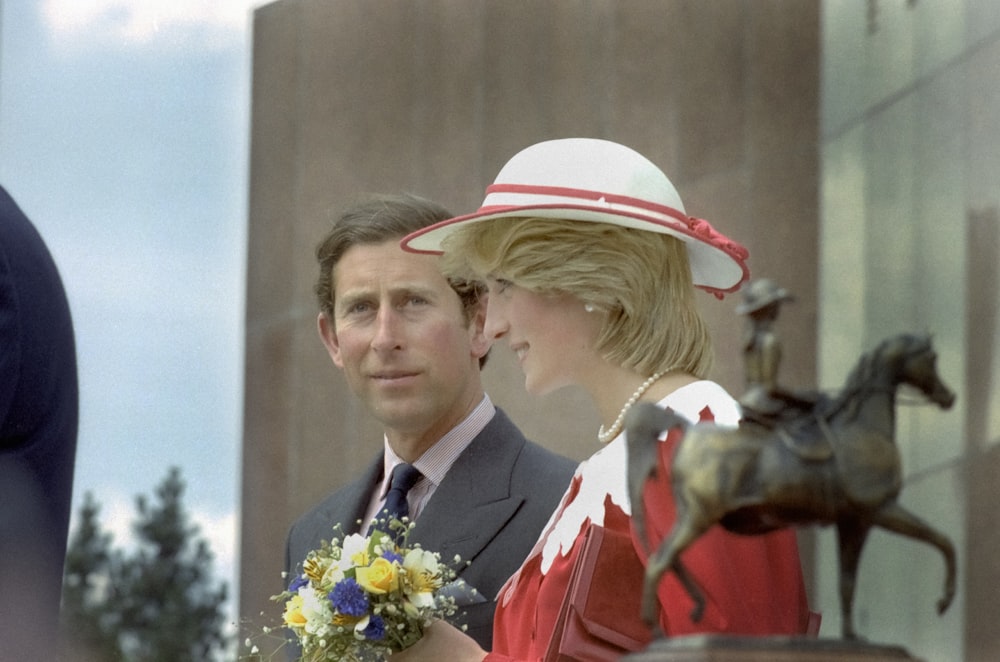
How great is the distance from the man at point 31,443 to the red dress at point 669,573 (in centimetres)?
81

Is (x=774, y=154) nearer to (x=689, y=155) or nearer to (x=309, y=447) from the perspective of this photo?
(x=689, y=155)

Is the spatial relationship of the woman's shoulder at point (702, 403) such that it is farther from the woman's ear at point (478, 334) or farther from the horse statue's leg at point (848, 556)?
the woman's ear at point (478, 334)

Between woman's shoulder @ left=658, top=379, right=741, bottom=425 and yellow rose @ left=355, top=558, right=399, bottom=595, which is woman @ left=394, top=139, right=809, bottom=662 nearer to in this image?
woman's shoulder @ left=658, top=379, right=741, bottom=425

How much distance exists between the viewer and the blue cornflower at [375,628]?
10.5ft

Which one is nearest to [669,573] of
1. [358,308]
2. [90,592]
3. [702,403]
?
[702,403]

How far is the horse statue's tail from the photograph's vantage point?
92.6 inches

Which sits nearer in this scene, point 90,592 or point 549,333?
point 549,333

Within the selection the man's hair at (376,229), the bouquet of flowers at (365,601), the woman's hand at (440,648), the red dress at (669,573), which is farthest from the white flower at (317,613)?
the man's hair at (376,229)

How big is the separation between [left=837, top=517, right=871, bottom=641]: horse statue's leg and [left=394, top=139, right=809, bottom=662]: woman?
0.78m

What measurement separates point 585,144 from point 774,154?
5.39 m

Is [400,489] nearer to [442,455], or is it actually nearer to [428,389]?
[442,455]

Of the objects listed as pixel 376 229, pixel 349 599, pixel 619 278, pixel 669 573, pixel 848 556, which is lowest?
pixel 349 599

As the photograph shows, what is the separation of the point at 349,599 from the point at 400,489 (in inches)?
46.3

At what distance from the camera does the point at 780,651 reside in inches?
83.1
